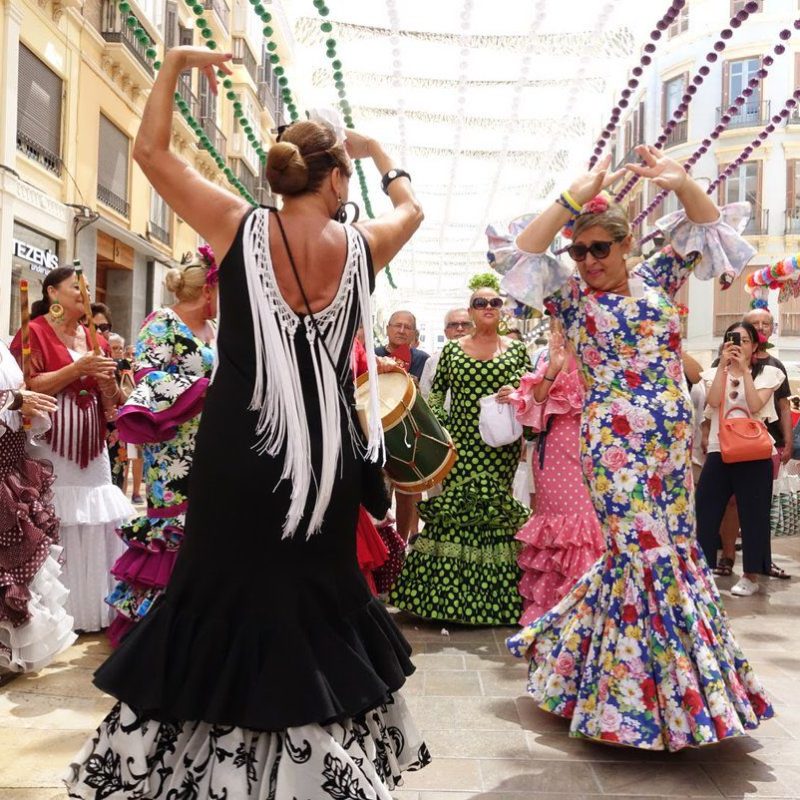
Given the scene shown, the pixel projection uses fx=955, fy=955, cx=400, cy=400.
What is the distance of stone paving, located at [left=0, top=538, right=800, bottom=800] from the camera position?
10.3ft

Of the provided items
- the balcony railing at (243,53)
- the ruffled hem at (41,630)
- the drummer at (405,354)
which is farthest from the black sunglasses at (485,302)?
the balcony railing at (243,53)

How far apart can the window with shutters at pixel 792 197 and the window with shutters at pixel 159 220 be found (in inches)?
734

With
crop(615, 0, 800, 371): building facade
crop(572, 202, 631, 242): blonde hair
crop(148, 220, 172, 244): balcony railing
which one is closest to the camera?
crop(572, 202, 631, 242): blonde hair

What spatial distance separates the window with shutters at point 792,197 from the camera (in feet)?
96.5

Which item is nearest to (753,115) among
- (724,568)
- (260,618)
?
(724,568)

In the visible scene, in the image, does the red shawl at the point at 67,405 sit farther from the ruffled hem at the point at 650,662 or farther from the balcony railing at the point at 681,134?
the balcony railing at the point at 681,134

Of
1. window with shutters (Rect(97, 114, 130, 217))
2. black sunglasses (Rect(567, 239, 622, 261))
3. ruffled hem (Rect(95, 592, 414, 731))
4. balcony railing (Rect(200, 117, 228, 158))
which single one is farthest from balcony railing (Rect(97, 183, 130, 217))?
ruffled hem (Rect(95, 592, 414, 731))

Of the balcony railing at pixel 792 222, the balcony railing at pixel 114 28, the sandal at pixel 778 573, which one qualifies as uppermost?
the balcony railing at pixel 114 28

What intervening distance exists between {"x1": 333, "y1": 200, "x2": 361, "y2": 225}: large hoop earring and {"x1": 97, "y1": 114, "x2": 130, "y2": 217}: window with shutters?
1674cm

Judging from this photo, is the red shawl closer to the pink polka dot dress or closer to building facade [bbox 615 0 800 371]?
the pink polka dot dress

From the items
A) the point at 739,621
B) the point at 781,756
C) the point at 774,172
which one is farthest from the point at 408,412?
the point at 774,172

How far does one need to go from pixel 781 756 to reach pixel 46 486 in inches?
129

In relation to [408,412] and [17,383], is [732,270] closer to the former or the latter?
[408,412]

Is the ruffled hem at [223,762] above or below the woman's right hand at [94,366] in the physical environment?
below
